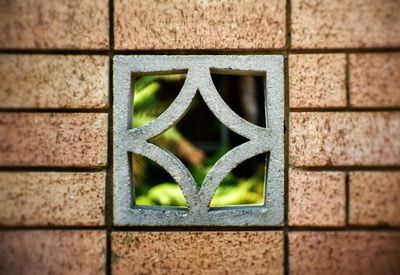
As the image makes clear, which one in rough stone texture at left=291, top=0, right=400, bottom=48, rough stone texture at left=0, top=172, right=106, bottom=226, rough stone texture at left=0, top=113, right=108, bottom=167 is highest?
rough stone texture at left=291, top=0, right=400, bottom=48

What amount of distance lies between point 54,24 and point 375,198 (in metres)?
1.58

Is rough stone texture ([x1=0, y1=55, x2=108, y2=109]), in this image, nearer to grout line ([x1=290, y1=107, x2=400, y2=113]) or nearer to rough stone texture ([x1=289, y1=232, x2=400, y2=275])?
grout line ([x1=290, y1=107, x2=400, y2=113])

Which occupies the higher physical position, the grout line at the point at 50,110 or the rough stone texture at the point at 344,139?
the grout line at the point at 50,110

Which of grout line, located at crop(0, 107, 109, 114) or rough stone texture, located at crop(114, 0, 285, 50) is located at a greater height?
rough stone texture, located at crop(114, 0, 285, 50)

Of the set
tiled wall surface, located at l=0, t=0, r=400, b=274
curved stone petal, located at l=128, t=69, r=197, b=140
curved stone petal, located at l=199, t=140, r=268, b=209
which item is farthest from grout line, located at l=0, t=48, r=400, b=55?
curved stone petal, located at l=199, t=140, r=268, b=209

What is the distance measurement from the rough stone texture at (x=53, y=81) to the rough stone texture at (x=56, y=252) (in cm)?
57

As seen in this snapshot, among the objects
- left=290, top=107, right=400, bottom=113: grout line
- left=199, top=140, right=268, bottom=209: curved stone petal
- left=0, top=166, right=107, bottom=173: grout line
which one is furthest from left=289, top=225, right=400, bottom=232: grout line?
left=0, top=166, right=107, bottom=173: grout line

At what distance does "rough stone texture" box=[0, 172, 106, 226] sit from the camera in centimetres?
170

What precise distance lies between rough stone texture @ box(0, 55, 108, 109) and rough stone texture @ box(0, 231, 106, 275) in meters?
0.57

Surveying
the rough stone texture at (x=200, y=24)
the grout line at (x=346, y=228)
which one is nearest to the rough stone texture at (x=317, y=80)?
the rough stone texture at (x=200, y=24)

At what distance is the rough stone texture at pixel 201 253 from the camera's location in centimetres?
169

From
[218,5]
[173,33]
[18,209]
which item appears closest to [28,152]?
[18,209]

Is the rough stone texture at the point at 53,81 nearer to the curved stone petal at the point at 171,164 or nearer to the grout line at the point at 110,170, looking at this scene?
the grout line at the point at 110,170

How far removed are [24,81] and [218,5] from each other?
2.97 feet
